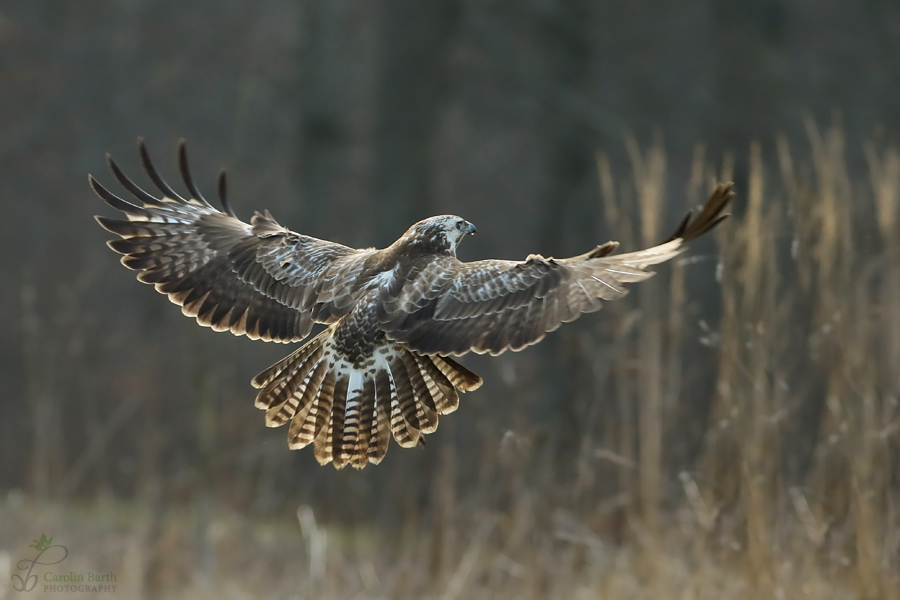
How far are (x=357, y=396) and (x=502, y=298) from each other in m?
0.61

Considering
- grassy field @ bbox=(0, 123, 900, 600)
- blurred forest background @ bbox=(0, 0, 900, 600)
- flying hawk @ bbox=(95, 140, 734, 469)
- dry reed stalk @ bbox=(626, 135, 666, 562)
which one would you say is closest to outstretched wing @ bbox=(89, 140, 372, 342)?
flying hawk @ bbox=(95, 140, 734, 469)

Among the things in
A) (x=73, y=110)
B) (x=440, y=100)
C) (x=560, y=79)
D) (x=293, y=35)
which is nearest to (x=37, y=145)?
(x=73, y=110)

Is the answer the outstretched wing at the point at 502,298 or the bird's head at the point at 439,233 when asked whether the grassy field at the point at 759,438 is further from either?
the bird's head at the point at 439,233

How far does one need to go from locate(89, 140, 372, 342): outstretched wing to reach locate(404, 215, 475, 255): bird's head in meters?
0.23

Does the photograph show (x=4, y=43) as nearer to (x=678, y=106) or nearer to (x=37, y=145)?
(x=37, y=145)

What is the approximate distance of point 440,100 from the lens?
871 cm

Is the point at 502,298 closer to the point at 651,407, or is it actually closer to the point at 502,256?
the point at 651,407

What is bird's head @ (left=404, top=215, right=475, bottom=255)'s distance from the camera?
3328 millimetres

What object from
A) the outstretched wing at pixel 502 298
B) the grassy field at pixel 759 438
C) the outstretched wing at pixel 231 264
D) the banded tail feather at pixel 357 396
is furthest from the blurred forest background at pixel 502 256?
the outstretched wing at pixel 231 264

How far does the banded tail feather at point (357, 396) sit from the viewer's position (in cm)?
333

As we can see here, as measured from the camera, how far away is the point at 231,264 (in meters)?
3.69

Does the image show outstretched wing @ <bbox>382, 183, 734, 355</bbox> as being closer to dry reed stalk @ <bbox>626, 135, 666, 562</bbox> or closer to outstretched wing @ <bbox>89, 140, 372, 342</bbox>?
outstretched wing @ <bbox>89, 140, 372, 342</bbox>

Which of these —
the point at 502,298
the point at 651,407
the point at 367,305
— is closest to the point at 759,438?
the point at 651,407

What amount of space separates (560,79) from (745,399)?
15.4 ft
